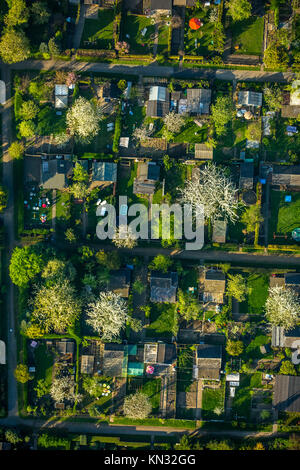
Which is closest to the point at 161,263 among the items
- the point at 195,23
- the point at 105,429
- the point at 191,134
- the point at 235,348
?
the point at 235,348

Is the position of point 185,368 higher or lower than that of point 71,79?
lower

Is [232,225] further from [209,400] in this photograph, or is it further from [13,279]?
[13,279]

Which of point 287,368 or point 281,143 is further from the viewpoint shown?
point 281,143

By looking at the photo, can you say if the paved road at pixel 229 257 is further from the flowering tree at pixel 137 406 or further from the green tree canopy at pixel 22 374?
the green tree canopy at pixel 22 374

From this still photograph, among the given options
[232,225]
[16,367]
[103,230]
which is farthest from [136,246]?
[16,367]

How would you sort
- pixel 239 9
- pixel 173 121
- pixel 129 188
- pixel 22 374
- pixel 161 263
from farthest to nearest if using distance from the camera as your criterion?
pixel 129 188
pixel 173 121
pixel 161 263
pixel 22 374
pixel 239 9

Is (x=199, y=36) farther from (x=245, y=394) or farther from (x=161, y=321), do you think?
(x=245, y=394)
